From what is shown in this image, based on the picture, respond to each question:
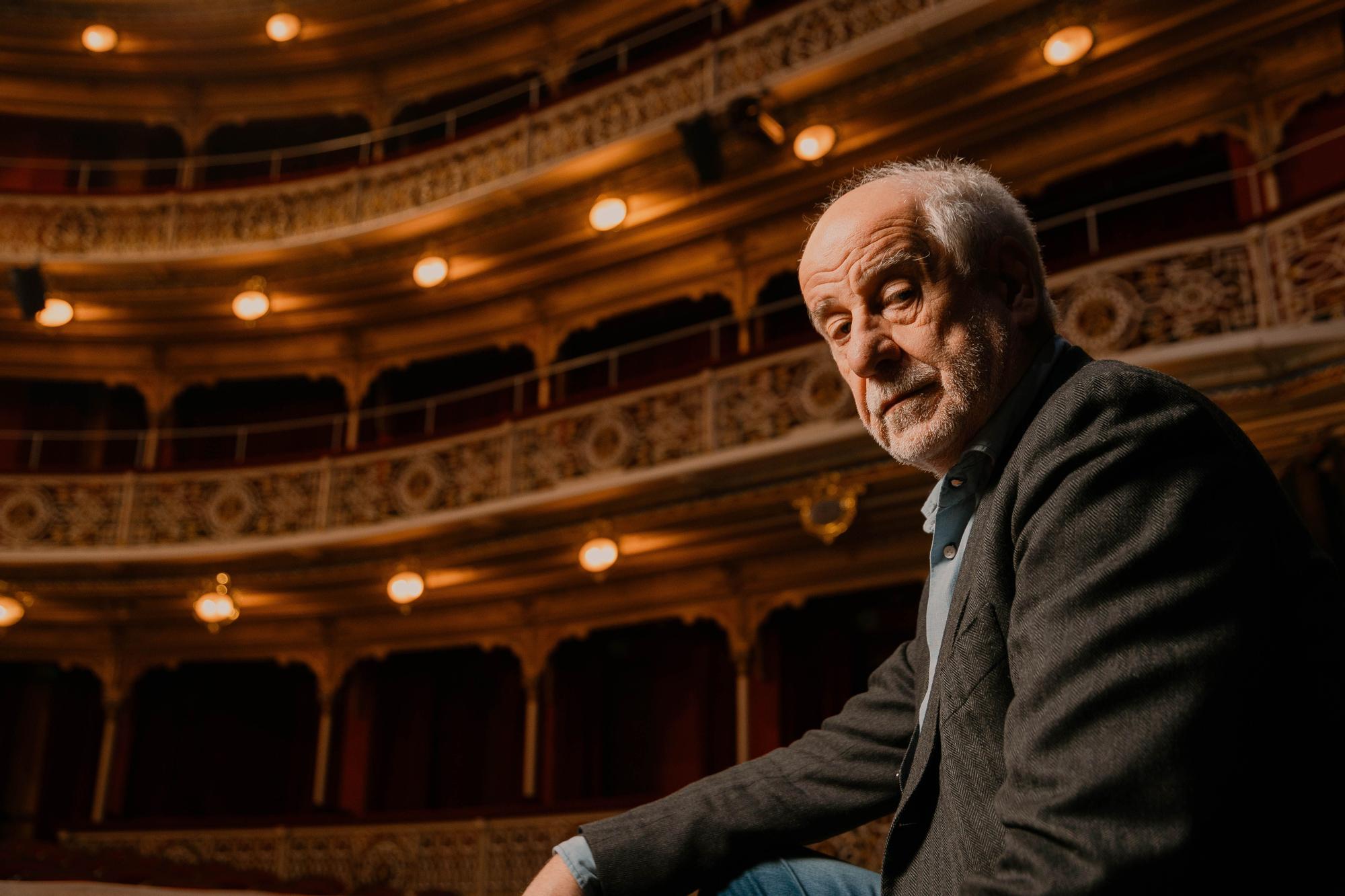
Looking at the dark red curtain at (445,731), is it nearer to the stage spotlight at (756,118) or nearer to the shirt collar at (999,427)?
the stage spotlight at (756,118)

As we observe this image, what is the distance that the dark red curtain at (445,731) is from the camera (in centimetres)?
1246

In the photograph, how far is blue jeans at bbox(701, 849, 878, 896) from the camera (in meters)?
1.46

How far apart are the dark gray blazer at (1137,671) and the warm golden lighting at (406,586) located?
10137 millimetres

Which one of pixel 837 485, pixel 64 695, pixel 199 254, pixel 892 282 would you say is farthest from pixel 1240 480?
pixel 64 695

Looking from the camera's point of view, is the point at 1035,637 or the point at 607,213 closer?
the point at 1035,637

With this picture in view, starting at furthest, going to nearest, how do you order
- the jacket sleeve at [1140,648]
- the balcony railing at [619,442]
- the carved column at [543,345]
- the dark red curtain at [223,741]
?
1. the dark red curtain at [223,741]
2. the carved column at [543,345]
3. the balcony railing at [619,442]
4. the jacket sleeve at [1140,648]

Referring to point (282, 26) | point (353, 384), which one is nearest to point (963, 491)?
point (353, 384)

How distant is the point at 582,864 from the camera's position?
155cm

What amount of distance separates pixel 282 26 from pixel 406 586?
718 centimetres

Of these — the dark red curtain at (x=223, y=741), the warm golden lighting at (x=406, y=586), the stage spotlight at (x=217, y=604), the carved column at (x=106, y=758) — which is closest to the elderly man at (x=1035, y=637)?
the warm golden lighting at (x=406, y=586)

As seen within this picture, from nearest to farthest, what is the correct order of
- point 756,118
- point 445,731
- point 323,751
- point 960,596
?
point 960,596 → point 756,118 → point 323,751 → point 445,731

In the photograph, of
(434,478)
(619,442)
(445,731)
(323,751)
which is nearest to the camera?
(619,442)

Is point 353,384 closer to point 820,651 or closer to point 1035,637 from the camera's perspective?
point 820,651

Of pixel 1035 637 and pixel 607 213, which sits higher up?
pixel 607 213
